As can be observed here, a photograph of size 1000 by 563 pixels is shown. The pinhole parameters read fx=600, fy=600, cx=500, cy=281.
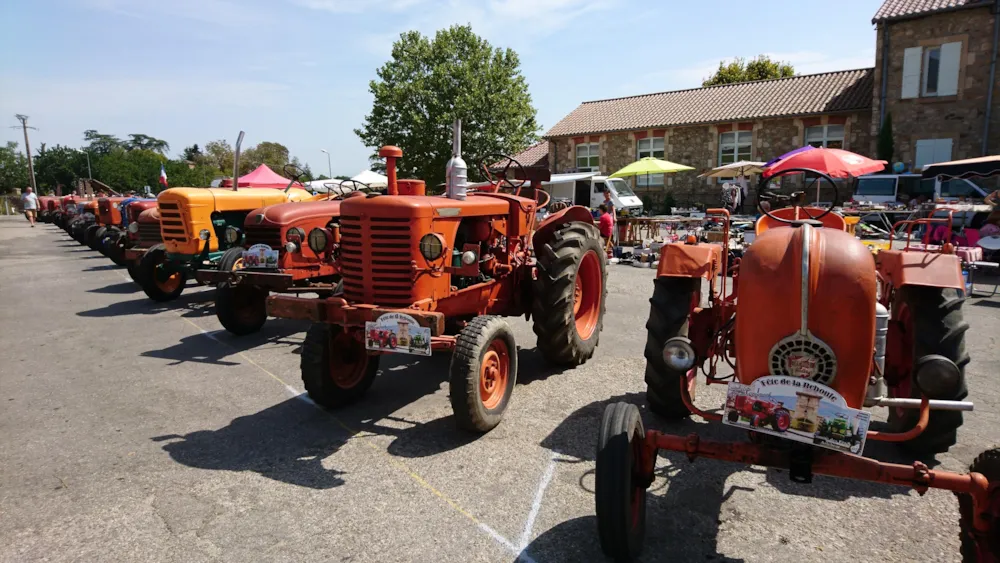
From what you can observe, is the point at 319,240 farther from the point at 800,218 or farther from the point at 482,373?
the point at 800,218

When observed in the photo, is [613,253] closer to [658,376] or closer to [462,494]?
[658,376]

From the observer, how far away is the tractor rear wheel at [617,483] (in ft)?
8.02

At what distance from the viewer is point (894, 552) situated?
8.85ft

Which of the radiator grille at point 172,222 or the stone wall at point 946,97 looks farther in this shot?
the stone wall at point 946,97

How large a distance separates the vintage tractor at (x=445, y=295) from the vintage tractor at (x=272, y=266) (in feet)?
6.56

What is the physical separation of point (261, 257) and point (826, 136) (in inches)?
907

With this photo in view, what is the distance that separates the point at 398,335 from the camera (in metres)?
3.73

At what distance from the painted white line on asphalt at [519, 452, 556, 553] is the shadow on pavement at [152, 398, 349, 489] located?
1121mm

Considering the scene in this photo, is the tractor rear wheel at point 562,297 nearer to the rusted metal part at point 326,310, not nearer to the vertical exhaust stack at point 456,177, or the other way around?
the vertical exhaust stack at point 456,177

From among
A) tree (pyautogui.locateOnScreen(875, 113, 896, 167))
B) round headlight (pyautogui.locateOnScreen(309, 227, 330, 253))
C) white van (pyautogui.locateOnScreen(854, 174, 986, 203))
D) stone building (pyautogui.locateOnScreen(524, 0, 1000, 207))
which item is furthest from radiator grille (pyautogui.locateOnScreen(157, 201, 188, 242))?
tree (pyautogui.locateOnScreen(875, 113, 896, 167))

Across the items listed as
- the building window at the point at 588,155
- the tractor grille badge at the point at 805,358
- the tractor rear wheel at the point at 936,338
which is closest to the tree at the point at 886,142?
the building window at the point at 588,155

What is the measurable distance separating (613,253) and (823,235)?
12.0 m

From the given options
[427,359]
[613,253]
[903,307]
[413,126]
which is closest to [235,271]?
[427,359]

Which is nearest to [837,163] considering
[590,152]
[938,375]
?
[938,375]
